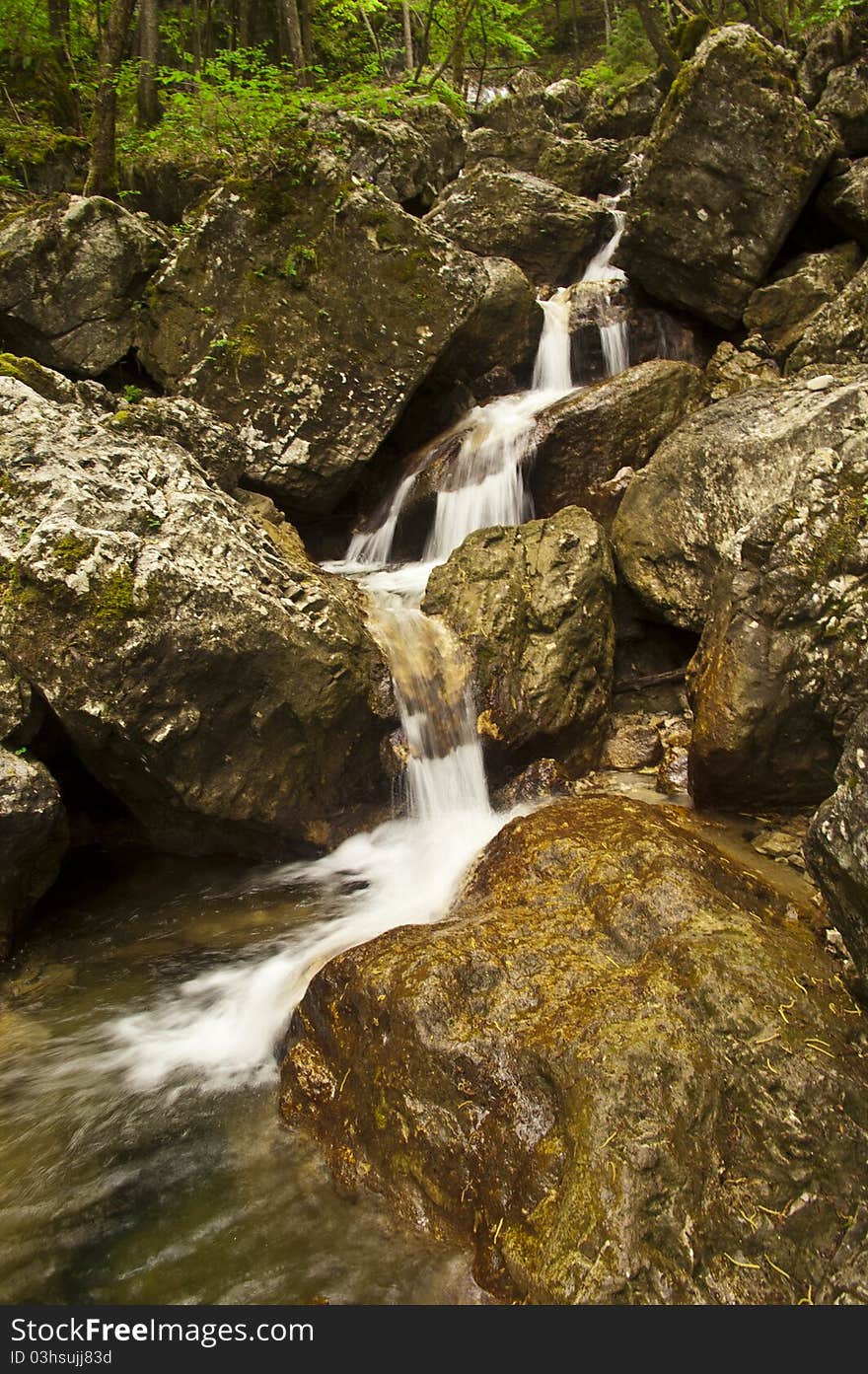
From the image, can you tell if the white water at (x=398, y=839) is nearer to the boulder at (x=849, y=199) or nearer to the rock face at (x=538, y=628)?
the rock face at (x=538, y=628)

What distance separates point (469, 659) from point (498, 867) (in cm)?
243

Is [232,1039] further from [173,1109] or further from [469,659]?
[469,659]

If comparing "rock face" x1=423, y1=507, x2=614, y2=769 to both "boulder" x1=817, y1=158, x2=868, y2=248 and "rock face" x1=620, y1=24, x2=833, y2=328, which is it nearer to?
"rock face" x1=620, y1=24, x2=833, y2=328

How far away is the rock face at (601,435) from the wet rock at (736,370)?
0.83 m

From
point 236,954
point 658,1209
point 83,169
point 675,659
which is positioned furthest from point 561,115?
point 658,1209

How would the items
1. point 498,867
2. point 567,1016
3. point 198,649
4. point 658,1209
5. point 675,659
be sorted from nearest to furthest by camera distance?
point 658,1209 → point 567,1016 → point 498,867 → point 198,649 → point 675,659

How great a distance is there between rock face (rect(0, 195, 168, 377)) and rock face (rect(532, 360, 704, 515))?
5.01 meters

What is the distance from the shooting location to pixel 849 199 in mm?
9617

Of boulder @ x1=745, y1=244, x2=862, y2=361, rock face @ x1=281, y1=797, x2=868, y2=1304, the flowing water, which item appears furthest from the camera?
boulder @ x1=745, y1=244, x2=862, y2=361

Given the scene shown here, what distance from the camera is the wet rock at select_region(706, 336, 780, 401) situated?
9.32 m

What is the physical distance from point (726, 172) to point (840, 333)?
2.89 meters

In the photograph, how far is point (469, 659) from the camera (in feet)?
21.9

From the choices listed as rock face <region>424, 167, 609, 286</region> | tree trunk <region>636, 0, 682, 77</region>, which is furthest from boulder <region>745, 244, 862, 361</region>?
tree trunk <region>636, 0, 682, 77</region>

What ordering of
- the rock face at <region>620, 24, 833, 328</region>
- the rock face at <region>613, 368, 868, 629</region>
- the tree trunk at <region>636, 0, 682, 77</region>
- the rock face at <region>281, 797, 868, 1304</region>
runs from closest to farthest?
the rock face at <region>281, 797, 868, 1304</region> → the rock face at <region>613, 368, 868, 629</region> → the rock face at <region>620, 24, 833, 328</region> → the tree trunk at <region>636, 0, 682, 77</region>
